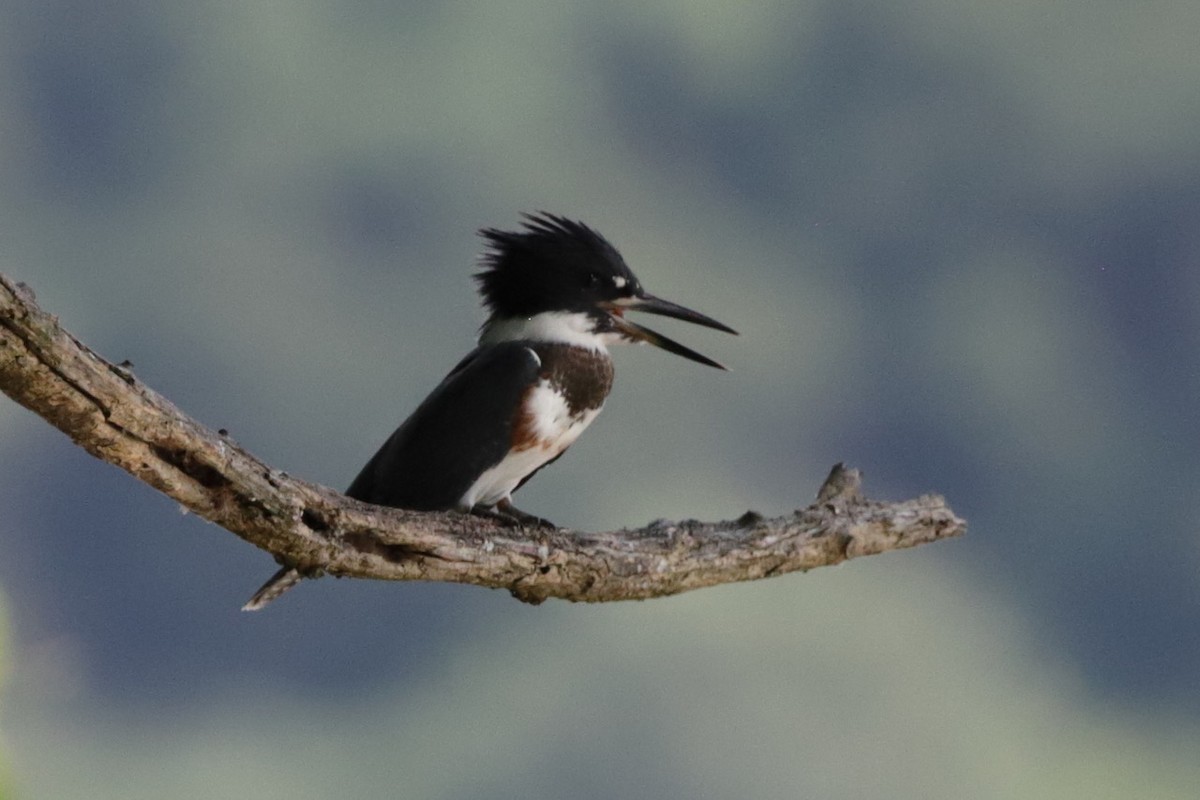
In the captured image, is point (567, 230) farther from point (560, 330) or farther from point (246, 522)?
point (246, 522)

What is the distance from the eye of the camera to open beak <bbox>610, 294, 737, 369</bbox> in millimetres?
4016

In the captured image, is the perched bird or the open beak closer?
the perched bird

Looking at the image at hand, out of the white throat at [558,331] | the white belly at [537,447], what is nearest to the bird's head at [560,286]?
the white throat at [558,331]

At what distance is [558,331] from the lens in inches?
153

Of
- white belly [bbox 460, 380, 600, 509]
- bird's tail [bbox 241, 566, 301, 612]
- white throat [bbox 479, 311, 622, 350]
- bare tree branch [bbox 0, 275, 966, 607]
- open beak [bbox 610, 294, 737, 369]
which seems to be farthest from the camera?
open beak [bbox 610, 294, 737, 369]

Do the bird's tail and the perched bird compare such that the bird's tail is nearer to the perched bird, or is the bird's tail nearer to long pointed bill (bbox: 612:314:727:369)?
the perched bird

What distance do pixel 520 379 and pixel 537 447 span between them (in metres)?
0.21

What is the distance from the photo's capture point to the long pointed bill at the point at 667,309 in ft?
13.3

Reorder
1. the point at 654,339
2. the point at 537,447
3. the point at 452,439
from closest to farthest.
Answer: the point at 452,439 < the point at 537,447 < the point at 654,339

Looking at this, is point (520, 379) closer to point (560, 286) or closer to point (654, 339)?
point (560, 286)

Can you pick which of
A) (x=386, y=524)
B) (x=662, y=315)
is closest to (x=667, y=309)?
(x=662, y=315)

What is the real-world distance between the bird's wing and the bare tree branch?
195 millimetres

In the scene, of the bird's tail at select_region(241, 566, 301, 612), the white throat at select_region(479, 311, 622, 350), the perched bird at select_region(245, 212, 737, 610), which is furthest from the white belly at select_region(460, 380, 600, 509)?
the bird's tail at select_region(241, 566, 301, 612)

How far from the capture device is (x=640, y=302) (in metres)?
4.05
